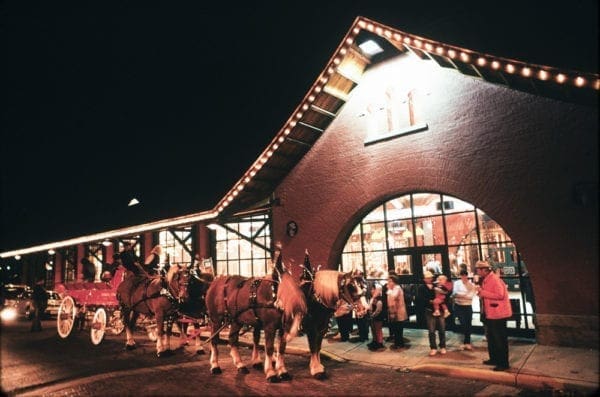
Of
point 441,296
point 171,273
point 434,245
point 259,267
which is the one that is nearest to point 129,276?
point 171,273

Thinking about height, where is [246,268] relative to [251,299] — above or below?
above

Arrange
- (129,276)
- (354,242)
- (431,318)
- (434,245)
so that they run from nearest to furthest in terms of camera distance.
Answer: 1. (431,318)
2. (434,245)
3. (129,276)
4. (354,242)

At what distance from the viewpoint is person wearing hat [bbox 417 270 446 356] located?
8242mm

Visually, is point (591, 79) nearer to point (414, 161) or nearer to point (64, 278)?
point (414, 161)

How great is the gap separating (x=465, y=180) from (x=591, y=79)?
319 centimetres

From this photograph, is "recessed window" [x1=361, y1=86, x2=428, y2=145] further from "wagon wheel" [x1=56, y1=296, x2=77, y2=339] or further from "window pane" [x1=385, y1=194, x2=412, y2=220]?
"wagon wheel" [x1=56, y1=296, x2=77, y2=339]

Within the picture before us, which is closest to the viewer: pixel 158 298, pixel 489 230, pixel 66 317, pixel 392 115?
pixel 158 298

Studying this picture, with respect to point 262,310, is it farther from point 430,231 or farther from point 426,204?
point 426,204

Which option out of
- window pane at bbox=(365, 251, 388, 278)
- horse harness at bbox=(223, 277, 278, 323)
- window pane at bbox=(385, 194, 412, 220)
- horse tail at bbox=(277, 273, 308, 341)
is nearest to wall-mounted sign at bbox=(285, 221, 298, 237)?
window pane at bbox=(365, 251, 388, 278)

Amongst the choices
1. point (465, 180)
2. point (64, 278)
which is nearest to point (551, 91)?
point (465, 180)

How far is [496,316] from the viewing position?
7.01 meters

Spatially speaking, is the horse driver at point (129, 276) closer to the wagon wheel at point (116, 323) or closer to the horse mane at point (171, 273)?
the horse mane at point (171, 273)

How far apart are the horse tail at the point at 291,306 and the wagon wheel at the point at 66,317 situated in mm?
8454

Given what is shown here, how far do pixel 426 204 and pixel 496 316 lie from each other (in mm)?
4181
